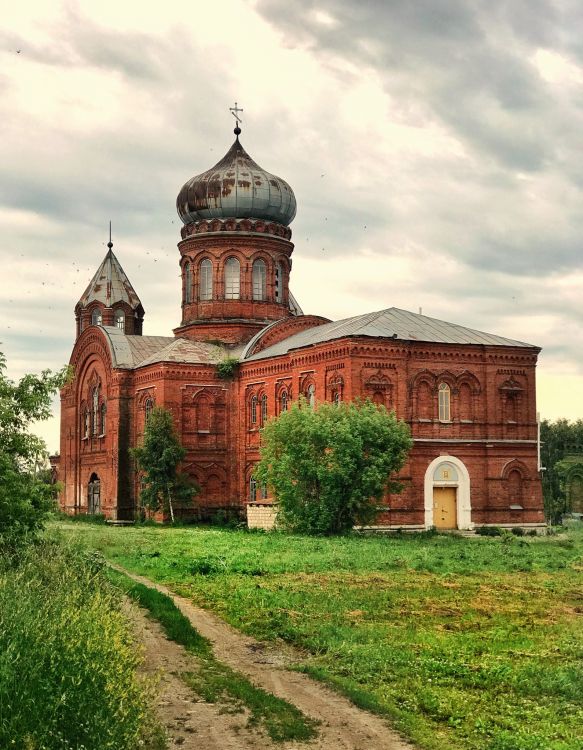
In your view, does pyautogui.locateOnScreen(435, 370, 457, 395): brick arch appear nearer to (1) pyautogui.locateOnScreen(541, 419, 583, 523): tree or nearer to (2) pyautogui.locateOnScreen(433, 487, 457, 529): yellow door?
(2) pyautogui.locateOnScreen(433, 487, 457, 529): yellow door

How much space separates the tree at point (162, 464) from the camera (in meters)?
40.9

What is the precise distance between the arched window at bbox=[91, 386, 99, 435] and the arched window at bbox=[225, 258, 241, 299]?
8.44 metres

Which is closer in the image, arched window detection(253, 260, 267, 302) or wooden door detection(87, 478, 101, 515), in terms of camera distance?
arched window detection(253, 260, 267, 302)

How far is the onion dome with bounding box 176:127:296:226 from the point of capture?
4522 centimetres

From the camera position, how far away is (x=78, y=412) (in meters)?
50.5

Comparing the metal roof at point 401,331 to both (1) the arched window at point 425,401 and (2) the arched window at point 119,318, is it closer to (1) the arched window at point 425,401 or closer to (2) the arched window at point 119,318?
(1) the arched window at point 425,401

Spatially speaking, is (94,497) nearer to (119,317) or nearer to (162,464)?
(162,464)

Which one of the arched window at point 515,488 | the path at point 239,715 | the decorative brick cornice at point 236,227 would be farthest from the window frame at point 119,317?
the path at point 239,715

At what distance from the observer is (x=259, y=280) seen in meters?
45.9

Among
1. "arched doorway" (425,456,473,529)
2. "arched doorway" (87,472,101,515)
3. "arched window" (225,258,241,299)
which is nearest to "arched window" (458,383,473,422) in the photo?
"arched doorway" (425,456,473,529)

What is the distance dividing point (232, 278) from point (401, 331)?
11.6 meters

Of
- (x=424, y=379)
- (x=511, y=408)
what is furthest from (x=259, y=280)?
(x=511, y=408)

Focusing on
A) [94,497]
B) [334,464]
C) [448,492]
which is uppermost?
[334,464]

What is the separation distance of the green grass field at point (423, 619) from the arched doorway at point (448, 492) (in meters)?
7.69
